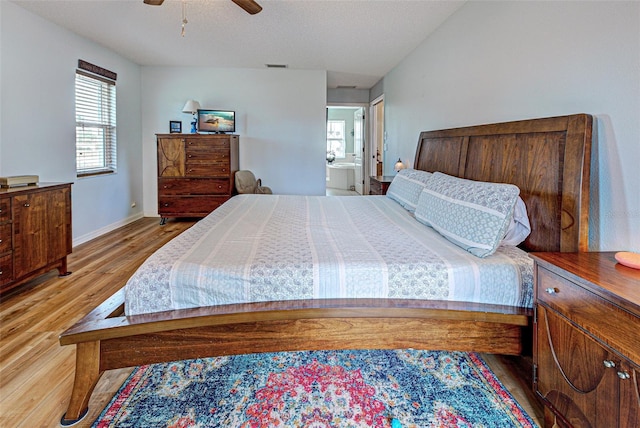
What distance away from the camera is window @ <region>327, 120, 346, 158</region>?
11.4m

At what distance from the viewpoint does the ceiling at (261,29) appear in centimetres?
339

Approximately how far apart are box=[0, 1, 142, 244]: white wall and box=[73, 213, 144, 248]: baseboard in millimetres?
14

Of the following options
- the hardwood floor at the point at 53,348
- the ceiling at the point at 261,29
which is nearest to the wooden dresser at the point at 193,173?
the ceiling at the point at 261,29

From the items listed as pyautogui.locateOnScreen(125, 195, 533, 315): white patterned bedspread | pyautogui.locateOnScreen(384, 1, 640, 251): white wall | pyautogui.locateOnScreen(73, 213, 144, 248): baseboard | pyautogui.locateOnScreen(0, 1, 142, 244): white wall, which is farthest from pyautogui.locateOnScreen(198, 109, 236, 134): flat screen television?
pyautogui.locateOnScreen(125, 195, 533, 315): white patterned bedspread

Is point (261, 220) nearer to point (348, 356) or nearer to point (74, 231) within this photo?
point (348, 356)

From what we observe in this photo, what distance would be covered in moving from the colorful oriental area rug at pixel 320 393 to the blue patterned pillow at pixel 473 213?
0.64m

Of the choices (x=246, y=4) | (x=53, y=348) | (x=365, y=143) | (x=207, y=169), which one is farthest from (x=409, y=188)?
(x=365, y=143)

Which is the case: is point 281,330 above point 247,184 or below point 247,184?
below

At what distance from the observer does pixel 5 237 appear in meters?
2.65

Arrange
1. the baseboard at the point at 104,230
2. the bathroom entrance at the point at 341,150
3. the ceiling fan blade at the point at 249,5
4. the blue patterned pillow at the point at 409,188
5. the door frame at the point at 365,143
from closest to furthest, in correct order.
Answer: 1. the ceiling fan blade at the point at 249,5
2. the blue patterned pillow at the point at 409,188
3. the baseboard at the point at 104,230
4. the door frame at the point at 365,143
5. the bathroom entrance at the point at 341,150

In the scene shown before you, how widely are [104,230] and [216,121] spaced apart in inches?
89.5

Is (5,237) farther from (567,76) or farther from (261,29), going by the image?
(567,76)

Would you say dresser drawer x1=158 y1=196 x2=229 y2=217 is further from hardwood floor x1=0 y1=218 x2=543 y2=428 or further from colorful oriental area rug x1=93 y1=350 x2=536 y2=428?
colorful oriental area rug x1=93 y1=350 x2=536 y2=428

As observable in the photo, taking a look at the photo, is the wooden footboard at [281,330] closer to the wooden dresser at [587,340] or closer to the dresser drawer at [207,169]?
the wooden dresser at [587,340]
